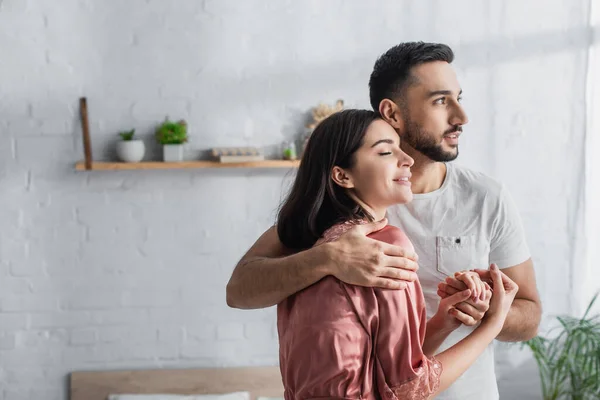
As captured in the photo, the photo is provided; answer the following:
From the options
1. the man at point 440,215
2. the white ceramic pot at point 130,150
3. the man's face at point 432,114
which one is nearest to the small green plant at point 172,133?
the white ceramic pot at point 130,150

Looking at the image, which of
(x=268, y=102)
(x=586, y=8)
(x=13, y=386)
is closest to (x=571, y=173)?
(x=586, y=8)

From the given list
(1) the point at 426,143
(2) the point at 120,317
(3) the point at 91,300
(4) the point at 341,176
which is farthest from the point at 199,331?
(4) the point at 341,176

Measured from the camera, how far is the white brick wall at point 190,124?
3.39m

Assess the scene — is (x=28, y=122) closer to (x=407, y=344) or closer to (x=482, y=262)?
(x=482, y=262)

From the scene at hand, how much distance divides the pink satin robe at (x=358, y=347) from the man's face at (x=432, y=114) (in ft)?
1.55

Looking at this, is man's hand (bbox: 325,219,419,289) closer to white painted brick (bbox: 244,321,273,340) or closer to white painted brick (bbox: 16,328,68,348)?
white painted brick (bbox: 244,321,273,340)

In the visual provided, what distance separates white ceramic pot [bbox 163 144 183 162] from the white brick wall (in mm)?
118

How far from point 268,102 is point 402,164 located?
6.93 ft

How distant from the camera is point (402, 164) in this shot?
55.9 inches

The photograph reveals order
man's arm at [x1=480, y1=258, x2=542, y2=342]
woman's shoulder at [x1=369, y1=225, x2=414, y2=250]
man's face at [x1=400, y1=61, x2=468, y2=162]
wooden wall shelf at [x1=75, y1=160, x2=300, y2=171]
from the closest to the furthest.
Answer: woman's shoulder at [x1=369, y1=225, x2=414, y2=250] → man's face at [x1=400, y1=61, x2=468, y2=162] → man's arm at [x1=480, y1=258, x2=542, y2=342] → wooden wall shelf at [x1=75, y1=160, x2=300, y2=171]

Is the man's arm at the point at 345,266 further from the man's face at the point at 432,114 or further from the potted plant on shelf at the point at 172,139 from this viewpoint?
the potted plant on shelf at the point at 172,139

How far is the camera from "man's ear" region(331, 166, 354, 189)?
1.42 metres

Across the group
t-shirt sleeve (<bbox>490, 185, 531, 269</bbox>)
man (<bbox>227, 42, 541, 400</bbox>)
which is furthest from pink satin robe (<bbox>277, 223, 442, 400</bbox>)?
t-shirt sleeve (<bbox>490, 185, 531, 269</bbox>)

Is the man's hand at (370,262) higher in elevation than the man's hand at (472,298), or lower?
higher
